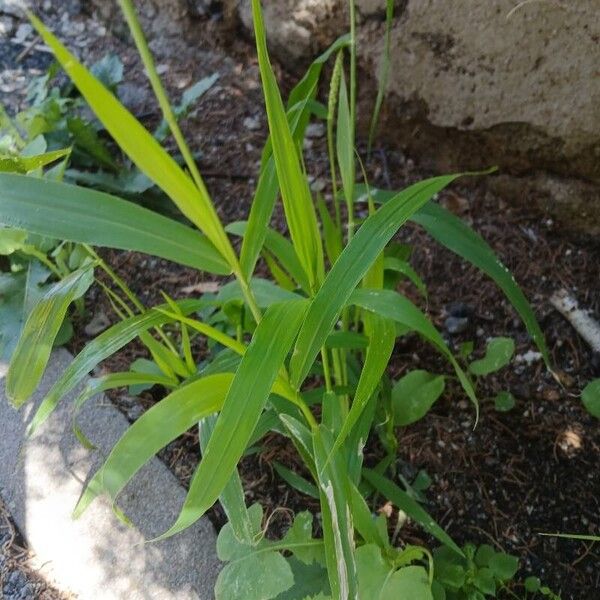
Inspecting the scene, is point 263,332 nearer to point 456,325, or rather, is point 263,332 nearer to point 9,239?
point 9,239

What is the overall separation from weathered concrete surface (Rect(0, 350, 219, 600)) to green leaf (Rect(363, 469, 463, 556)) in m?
0.32

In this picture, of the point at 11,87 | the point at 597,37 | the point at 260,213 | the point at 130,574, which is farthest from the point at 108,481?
the point at 11,87

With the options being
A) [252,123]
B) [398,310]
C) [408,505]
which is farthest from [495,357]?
[252,123]

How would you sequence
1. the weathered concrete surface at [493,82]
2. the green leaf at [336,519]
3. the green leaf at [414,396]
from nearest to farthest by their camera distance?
the green leaf at [336,519] → the green leaf at [414,396] → the weathered concrete surface at [493,82]

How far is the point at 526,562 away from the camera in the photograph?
1212 millimetres

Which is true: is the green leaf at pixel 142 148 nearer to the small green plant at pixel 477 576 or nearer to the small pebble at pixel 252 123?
the small green plant at pixel 477 576

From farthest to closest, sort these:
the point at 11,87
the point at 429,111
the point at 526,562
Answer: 1. the point at 11,87
2. the point at 429,111
3. the point at 526,562

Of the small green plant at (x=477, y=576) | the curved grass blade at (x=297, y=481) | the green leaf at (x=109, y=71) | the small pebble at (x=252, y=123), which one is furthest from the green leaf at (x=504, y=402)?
the green leaf at (x=109, y=71)

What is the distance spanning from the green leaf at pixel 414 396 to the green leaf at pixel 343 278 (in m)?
0.50

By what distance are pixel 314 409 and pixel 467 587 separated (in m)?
0.44

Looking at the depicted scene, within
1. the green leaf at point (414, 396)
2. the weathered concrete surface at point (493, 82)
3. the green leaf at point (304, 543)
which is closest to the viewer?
the green leaf at point (304, 543)

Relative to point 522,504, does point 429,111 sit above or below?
above

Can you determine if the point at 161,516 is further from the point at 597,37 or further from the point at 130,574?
the point at 597,37

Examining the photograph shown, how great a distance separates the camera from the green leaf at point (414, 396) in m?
1.27
